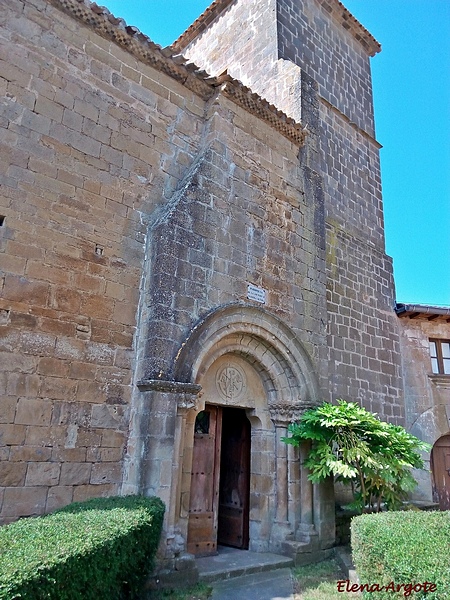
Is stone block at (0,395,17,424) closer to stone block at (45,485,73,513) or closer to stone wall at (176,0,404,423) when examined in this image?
stone block at (45,485,73,513)

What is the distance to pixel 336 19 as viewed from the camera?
37.7 feet

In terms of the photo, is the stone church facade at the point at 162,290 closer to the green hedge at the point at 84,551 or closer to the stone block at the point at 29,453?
the stone block at the point at 29,453

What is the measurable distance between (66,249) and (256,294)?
2.73 meters

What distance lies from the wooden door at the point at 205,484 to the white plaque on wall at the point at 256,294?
1.67m

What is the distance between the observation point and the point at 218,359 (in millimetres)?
6578

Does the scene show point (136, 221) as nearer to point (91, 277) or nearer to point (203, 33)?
point (91, 277)

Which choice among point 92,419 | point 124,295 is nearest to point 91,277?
point 124,295

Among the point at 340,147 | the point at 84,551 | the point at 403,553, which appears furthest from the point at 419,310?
the point at 84,551

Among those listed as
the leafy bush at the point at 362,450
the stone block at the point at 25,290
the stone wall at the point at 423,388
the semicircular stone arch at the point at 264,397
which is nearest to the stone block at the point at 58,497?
the semicircular stone arch at the point at 264,397

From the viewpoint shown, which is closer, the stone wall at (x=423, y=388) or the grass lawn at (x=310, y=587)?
the grass lawn at (x=310, y=587)

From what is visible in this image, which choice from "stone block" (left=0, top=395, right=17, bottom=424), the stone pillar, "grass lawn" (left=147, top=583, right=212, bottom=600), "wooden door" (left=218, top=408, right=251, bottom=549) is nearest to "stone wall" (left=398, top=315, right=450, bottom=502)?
"wooden door" (left=218, top=408, right=251, bottom=549)

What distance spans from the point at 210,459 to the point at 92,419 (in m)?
2.09

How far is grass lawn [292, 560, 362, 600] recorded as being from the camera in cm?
484

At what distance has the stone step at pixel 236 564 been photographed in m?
5.31
